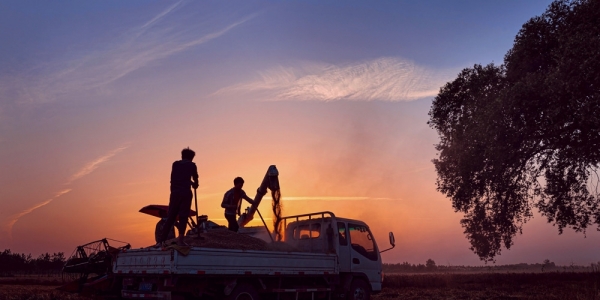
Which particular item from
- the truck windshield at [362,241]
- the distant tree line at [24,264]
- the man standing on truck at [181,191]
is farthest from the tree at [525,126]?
the distant tree line at [24,264]

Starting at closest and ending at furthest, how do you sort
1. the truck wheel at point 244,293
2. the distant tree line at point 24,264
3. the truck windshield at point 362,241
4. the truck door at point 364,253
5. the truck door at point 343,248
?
1. the truck wheel at point 244,293
2. the truck door at point 343,248
3. the truck door at point 364,253
4. the truck windshield at point 362,241
5. the distant tree line at point 24,264

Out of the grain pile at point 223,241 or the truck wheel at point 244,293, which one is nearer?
the truck wheel at point 244,293

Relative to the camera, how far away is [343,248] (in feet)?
46.6

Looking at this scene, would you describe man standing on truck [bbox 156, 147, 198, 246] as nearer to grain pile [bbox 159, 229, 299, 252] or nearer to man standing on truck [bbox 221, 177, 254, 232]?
grain pile [bbox 159, 229, 299, 252]

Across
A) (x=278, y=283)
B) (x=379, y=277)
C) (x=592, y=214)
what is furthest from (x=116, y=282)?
(x=592, y=214)

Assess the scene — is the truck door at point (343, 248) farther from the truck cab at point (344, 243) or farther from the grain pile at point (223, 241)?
the grain pile at point (223, 241)

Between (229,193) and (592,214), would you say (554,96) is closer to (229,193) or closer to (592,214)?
(592,214)

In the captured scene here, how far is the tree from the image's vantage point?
18688 millimetres

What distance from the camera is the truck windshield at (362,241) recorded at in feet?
48.3

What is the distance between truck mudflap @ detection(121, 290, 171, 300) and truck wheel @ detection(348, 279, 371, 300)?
609cm

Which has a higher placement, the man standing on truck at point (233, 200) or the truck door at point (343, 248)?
the man standing on truck at point (233, 200)

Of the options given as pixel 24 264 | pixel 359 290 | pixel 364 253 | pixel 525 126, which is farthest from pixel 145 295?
pixel 24 264

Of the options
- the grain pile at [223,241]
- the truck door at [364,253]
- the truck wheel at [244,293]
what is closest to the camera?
the truck wheel at [244,293]

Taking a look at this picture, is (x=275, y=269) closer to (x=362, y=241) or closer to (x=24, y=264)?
(x=362, y=241)
